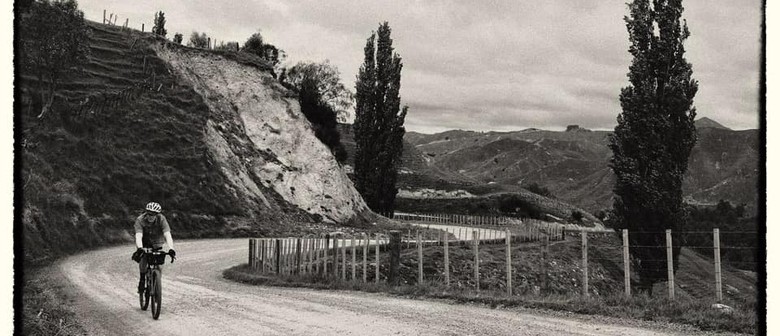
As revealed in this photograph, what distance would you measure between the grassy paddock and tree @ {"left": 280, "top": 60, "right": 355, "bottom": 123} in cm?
6233

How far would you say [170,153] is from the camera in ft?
133

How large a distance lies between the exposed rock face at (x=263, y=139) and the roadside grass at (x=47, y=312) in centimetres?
2662

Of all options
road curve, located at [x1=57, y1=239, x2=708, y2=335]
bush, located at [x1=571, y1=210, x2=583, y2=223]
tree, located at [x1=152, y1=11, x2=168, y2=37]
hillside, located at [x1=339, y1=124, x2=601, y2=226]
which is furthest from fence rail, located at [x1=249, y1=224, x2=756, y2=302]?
tree, located at [x1=152, y1=11, x2=168, y2=37]

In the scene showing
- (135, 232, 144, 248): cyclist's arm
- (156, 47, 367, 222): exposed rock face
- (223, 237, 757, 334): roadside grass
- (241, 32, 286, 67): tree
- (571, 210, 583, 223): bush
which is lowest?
(571, 210, 583, 223): bush

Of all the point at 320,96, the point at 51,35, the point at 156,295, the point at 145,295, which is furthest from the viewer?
the point at 320,96

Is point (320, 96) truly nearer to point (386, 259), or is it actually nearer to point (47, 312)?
point (386, 259)

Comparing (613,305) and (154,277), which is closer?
(154,277)

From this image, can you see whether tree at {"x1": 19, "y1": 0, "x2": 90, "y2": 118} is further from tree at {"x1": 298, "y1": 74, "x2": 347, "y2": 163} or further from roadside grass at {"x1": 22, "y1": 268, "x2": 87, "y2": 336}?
tree at {"x1": 298, "y1": 74, "x2": 347, "y2": 163}

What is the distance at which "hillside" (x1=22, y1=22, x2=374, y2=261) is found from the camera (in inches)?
1234

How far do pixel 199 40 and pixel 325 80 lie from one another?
17621mm

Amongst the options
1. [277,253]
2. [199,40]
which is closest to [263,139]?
[277,253]

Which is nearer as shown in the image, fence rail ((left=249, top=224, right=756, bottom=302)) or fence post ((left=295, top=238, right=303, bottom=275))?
fence rail ((left=249, top=224, right=756, bottom=302))

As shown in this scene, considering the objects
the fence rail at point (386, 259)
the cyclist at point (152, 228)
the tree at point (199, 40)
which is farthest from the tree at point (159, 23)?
the cyclist at point (152, 228)

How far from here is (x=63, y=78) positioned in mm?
41594
